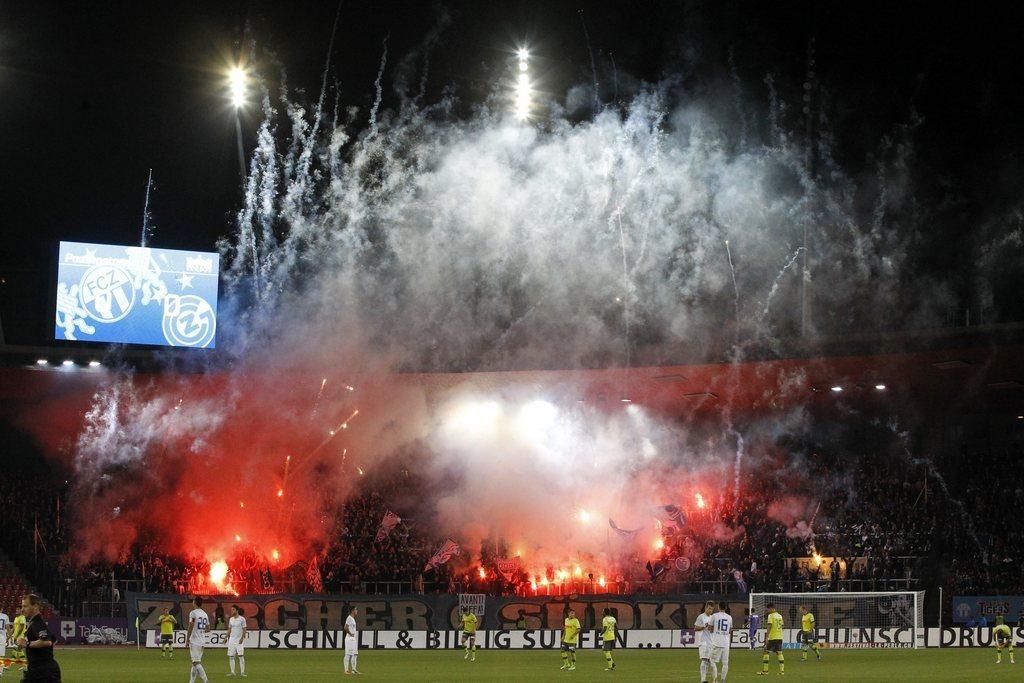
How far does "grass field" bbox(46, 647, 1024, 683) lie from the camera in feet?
86.2

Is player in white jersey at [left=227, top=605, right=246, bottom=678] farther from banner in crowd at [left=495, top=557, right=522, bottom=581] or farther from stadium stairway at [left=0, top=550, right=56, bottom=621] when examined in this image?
banner in crowd at [left=495, top=557, right=522, bottom=581]

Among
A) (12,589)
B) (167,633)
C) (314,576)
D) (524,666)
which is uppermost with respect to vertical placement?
(314,576)

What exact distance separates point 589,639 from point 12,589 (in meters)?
21.6

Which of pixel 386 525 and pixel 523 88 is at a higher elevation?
pixel 523 88

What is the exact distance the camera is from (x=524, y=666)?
30.6 metres

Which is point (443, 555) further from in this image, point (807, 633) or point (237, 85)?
point (237, 85)

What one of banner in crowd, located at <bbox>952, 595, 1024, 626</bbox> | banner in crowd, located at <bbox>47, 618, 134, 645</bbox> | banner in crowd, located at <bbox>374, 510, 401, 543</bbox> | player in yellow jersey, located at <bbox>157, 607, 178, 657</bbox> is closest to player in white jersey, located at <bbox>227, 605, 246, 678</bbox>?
player in yellow jersey, located at <bbox>157, 607, 178, 657</bbox>

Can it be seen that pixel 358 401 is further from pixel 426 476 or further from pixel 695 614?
pixel 695 614

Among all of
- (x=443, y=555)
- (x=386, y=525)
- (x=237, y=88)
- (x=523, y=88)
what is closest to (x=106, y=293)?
(x=237, y=88)

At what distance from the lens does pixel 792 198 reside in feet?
139

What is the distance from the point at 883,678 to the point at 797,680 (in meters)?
1.91

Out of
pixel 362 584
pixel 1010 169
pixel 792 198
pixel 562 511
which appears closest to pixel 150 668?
pixel 362 584

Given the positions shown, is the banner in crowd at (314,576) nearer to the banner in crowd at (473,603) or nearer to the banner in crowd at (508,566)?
the banner in crowd at (508,566)

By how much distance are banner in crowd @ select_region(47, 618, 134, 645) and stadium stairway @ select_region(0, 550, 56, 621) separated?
A: 0.81m
